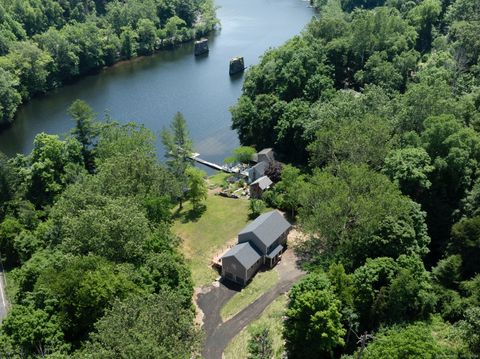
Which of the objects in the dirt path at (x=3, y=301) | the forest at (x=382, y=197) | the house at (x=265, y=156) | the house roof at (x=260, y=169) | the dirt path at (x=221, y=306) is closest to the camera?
the forest at (x=382, y=197)

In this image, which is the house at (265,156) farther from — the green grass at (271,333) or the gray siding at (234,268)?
the green grass at (271,333)

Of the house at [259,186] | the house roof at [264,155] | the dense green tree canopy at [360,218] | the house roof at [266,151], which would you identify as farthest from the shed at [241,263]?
the house roof at [266,151]

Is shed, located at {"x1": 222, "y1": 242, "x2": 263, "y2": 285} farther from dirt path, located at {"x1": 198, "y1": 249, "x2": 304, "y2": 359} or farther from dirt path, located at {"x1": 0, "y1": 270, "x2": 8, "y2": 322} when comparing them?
dirt path, located at {"x1": 0, "y1": 270, "x2": 8, "y2": 322}

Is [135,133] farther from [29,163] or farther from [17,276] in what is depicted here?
[17,276]

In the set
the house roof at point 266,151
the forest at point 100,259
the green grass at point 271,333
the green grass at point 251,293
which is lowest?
the green grass at point 251,293

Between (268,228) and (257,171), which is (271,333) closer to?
(268,228)

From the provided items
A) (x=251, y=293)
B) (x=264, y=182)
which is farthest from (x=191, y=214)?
(x=251, y=293)

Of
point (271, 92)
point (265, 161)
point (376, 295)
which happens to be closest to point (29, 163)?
point (265, 161)
